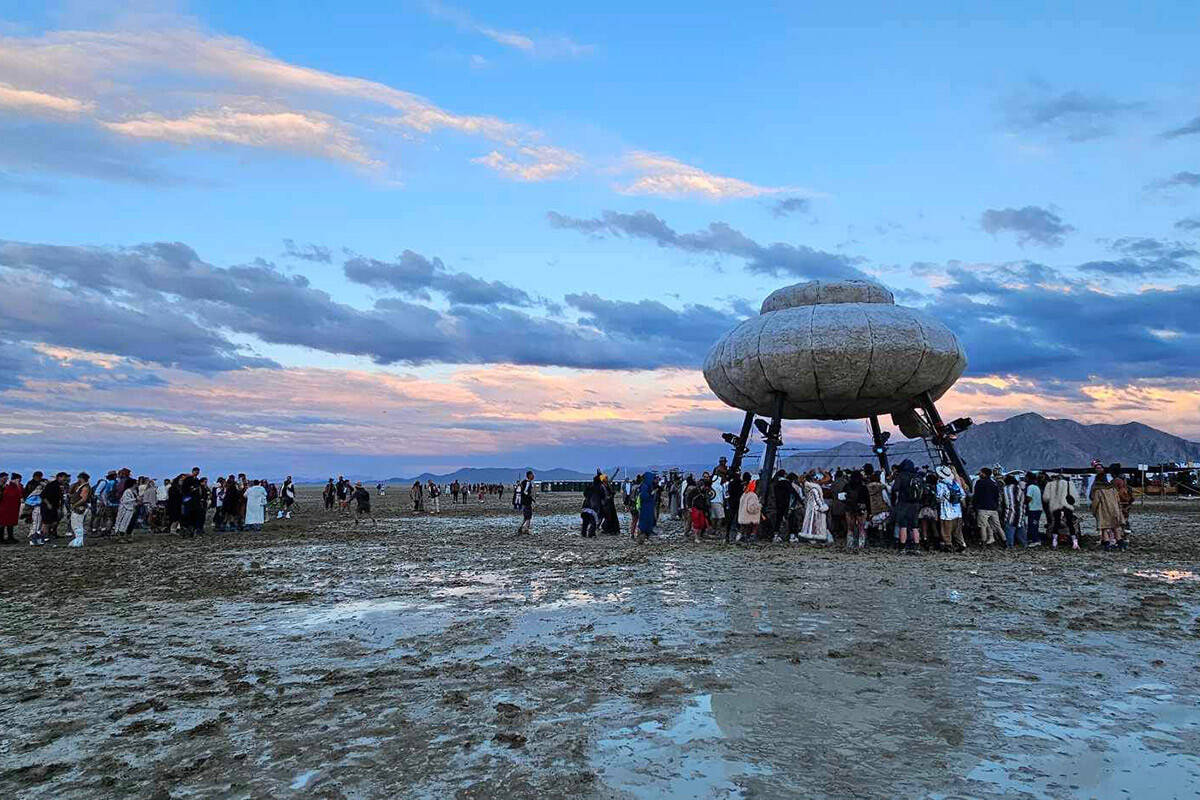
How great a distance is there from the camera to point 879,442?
84.4ft

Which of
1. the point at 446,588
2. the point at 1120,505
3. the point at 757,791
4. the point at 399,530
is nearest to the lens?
the point at 757,791

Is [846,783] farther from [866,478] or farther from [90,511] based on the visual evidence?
[90,511]

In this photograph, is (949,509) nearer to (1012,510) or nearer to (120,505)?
(1012,510)

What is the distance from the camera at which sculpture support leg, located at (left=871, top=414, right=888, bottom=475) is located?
956 inches

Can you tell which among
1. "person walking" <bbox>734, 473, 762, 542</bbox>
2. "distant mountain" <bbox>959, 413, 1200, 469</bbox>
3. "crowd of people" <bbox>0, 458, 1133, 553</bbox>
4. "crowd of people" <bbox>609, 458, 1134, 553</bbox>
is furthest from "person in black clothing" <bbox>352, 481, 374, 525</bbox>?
"distant mountain" <bbox>959, 413, 1200, 469</bbox>

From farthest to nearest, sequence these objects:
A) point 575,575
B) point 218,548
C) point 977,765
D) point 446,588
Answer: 1. point 218,548
2. point 575,575
3. point 446,588
4. point 977,765

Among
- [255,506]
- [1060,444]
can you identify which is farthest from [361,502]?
[1060,444]

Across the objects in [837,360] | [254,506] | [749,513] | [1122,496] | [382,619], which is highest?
[837,360]

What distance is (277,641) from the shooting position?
7109mm

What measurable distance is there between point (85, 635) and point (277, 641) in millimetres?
2003

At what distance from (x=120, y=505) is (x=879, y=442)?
21.9 meters

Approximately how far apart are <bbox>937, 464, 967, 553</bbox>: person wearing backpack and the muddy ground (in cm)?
416

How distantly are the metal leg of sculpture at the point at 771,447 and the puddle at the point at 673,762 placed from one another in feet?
49.9

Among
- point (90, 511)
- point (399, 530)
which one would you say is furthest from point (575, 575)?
point (90, 511)
